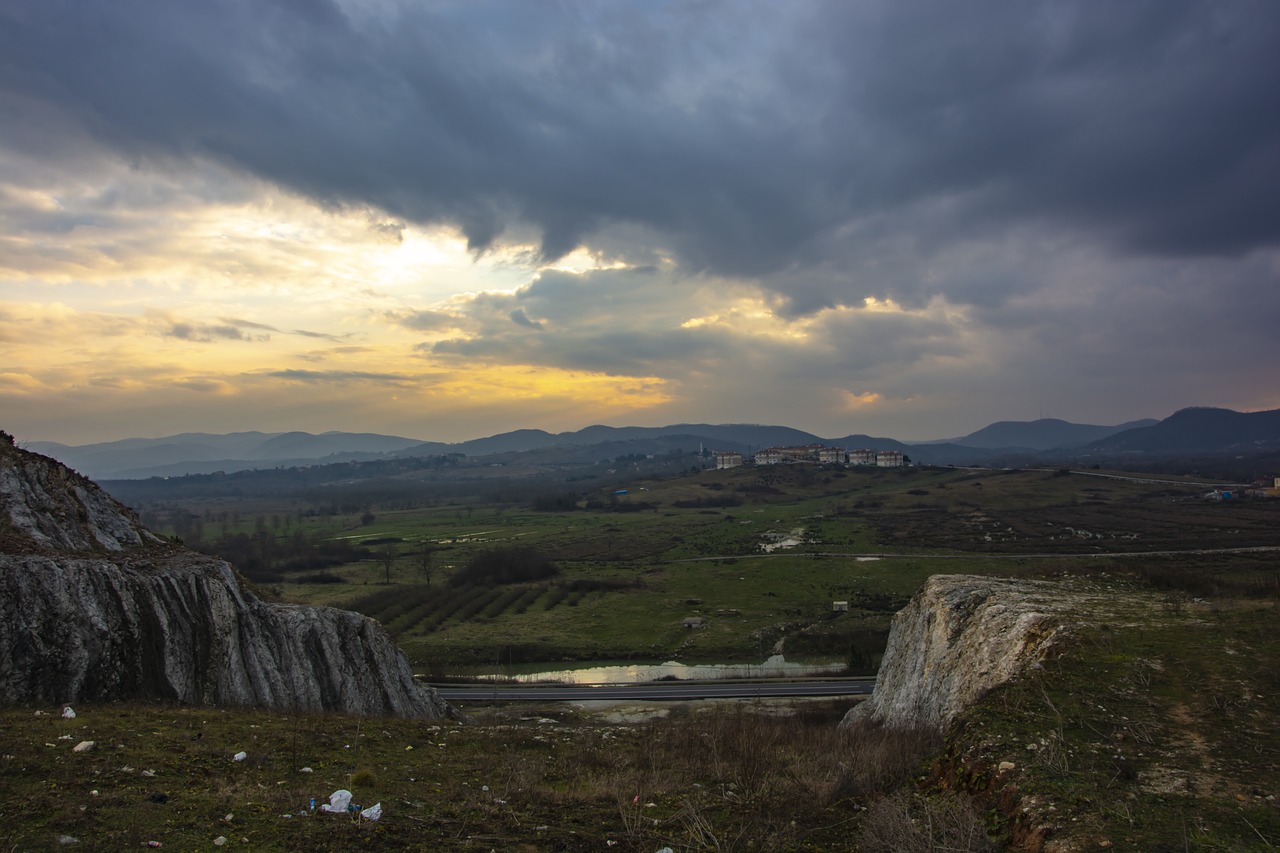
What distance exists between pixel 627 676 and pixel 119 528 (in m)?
38.7

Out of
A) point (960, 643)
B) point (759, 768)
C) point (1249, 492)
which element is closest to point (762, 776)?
point (759, 768)

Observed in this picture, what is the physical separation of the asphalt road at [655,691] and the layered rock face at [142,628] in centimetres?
A: 1449

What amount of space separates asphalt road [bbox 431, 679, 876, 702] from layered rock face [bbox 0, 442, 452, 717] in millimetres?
14494

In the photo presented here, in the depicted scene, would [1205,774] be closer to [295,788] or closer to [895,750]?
[895,750]

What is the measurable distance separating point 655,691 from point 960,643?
27.4 metres

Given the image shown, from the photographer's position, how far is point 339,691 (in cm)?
2898

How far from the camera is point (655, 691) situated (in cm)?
4847

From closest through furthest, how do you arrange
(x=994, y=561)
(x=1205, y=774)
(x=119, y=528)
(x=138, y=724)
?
(x=1205, y=774) < (x=138, y=724) < (x=119, y=528) < (x=994, y=561)

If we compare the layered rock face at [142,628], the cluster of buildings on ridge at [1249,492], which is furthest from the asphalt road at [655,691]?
the cluster of buildings on ridge at [1249,492]

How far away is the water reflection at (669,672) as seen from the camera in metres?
54.7

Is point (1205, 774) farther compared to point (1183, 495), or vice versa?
point (1183, 495)

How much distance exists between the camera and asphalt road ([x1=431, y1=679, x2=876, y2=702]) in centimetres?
4616

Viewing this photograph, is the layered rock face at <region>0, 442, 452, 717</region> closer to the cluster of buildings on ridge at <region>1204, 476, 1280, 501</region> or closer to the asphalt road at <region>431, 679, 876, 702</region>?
the asphalt road at <region>431, 679, 876, 702</region>

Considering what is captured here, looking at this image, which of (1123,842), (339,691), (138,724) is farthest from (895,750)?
(339,691)
